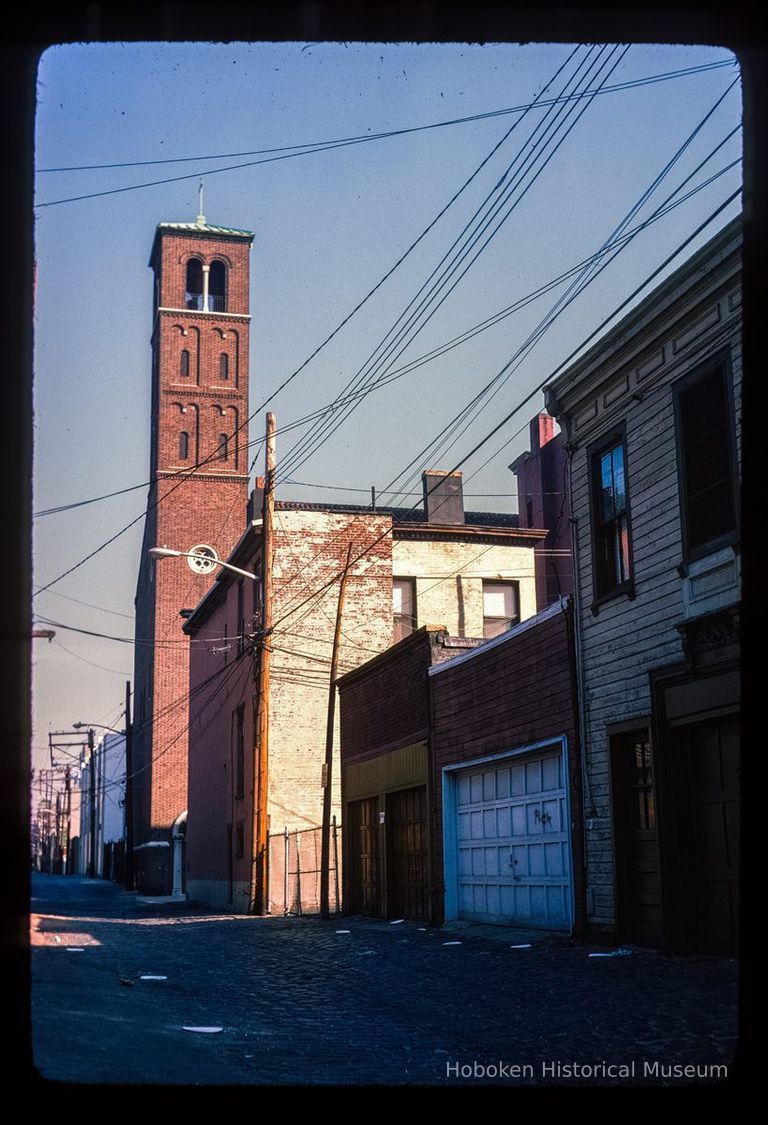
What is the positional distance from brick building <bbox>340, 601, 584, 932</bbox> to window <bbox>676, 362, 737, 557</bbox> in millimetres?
3521

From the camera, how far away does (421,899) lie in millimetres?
22703

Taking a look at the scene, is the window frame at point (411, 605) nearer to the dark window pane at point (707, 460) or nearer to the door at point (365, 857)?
the door at point (365, 857)

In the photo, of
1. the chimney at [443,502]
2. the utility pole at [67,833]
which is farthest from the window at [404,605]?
the utility pole at [67,833]

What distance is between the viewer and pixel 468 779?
21094 mm

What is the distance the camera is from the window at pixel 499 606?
→ 119 ft

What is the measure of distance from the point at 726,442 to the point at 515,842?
7.99m

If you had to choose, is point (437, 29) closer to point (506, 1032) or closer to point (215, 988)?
point (506, 1032)

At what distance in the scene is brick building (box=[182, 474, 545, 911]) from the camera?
3197cm

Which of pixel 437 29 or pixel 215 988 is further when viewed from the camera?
pixel 215 988

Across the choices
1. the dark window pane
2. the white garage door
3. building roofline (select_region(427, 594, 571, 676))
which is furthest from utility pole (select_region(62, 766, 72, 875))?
the dark window pane

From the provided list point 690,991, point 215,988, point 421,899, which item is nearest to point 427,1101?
point 690,991

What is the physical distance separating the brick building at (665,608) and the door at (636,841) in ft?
0.08

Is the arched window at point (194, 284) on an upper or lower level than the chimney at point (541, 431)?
upper
